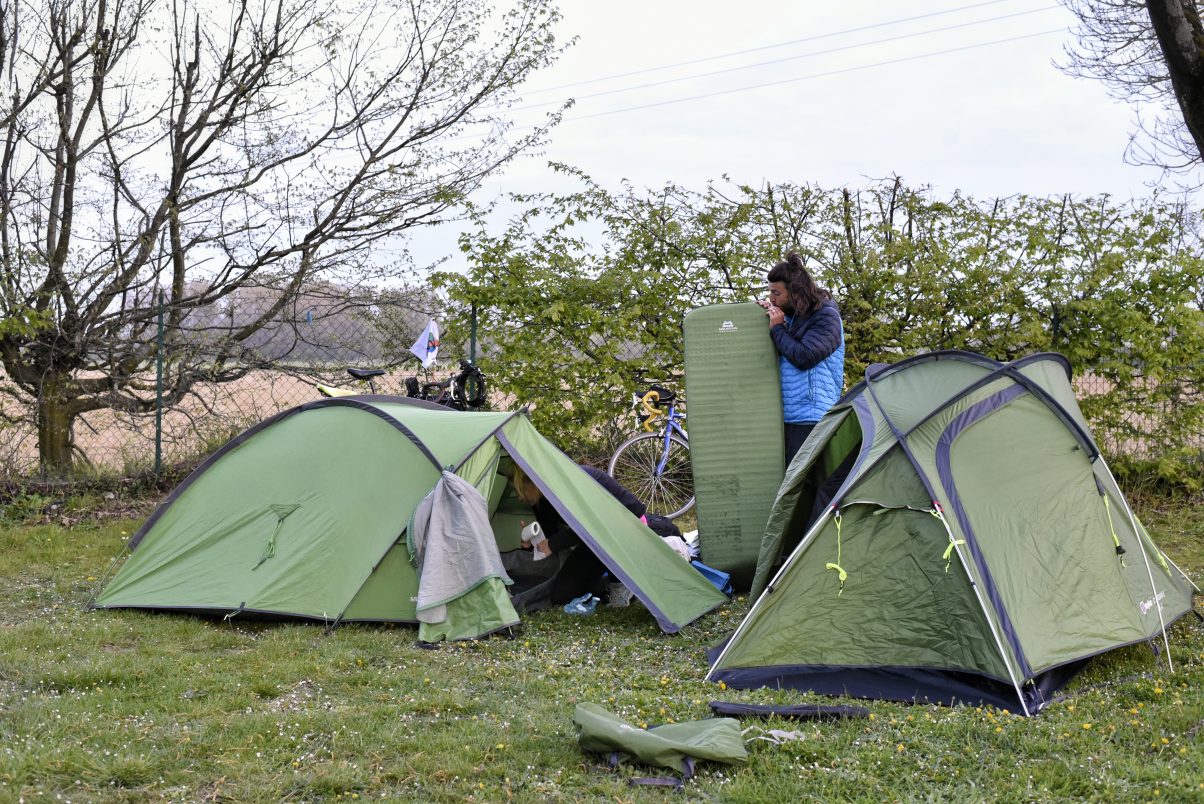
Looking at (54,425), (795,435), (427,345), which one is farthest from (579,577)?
(54,425)

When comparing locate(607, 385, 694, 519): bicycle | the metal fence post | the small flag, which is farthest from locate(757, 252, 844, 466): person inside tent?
the metal fence post

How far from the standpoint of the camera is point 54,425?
8359 millimetres

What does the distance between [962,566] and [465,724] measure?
5.96 ft

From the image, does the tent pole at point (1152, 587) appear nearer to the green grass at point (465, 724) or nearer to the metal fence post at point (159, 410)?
the green grass at point (465, 724)

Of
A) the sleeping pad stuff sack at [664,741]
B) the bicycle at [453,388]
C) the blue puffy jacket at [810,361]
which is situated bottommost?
the sleeping pad stuff sack at [664,741]

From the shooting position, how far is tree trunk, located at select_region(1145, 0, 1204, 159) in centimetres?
488

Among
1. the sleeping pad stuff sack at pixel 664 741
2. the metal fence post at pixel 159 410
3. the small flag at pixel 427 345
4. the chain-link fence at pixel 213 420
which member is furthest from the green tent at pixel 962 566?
the metal fence post at pixel 159 410

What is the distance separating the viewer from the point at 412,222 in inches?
350

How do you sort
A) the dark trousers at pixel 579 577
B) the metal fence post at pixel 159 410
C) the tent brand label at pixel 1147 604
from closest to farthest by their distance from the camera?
1. the tent brand label at pixel 1147 604
2. the dark trousers at pixel 579 577
3. the metal fence post at pixel 159 410

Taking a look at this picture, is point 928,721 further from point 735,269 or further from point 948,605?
point 735,269

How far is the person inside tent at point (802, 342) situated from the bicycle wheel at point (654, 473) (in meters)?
1.93

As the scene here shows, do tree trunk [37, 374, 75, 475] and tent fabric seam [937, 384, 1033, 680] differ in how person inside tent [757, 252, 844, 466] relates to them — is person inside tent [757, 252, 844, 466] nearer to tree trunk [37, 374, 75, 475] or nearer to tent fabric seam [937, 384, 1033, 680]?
tent fabric seam [937, 384, 1033, 680]

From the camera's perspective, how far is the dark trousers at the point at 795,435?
18.4ft

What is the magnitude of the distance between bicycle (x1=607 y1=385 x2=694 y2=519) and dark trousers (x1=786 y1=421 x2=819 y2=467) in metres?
1.79
